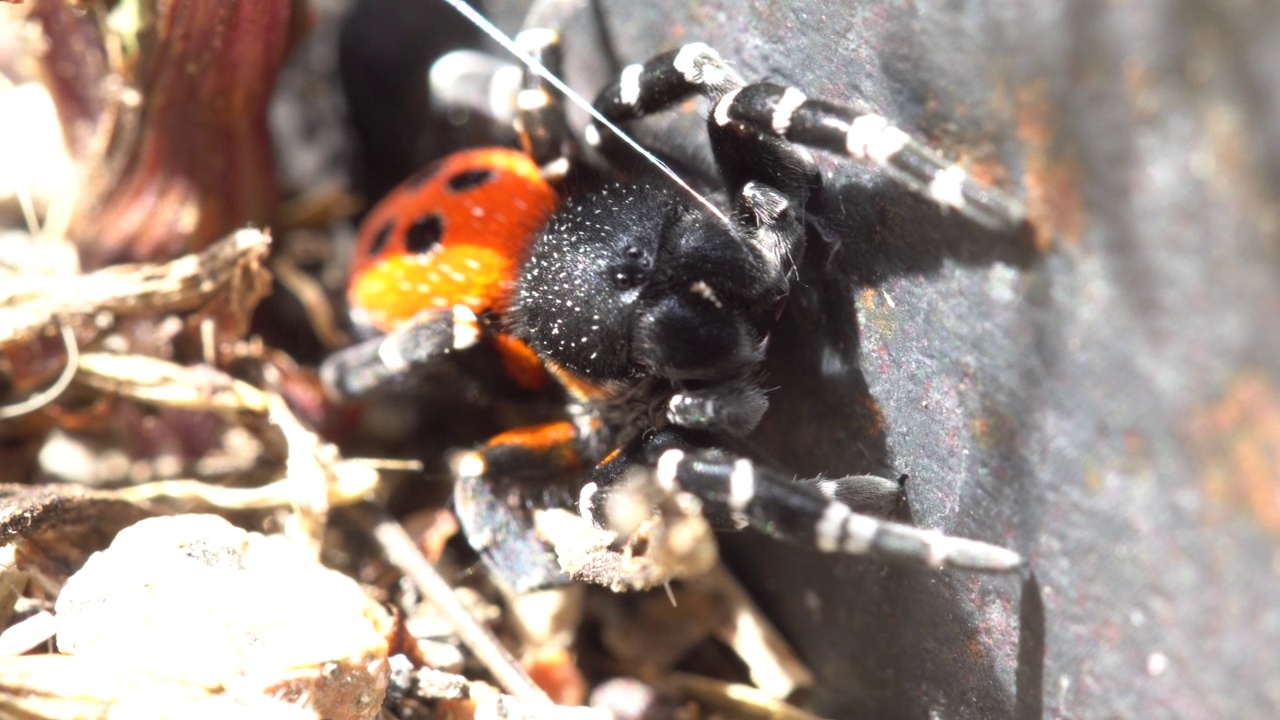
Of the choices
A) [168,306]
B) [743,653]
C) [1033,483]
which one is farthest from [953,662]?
[168,306]

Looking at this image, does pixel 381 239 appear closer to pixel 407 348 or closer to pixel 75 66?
pixel 407 348

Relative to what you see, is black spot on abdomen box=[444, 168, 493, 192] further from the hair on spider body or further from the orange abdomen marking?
the hair on spider body

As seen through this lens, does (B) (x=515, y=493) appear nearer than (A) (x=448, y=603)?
No

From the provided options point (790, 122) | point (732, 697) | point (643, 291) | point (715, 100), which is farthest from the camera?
point (732, 697)

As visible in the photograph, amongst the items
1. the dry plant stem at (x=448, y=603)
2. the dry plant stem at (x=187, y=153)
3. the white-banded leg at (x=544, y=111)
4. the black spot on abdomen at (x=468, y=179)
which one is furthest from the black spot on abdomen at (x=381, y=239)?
the dry plant stem at (x=448, y=603)

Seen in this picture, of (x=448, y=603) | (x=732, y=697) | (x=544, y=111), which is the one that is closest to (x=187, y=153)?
(x=544, y=111)

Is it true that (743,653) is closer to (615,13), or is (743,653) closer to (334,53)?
(615,13)

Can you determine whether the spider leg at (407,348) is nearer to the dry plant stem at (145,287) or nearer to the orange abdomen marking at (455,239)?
the orange abdomen marking at (455,239)

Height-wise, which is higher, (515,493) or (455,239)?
(455,239)
